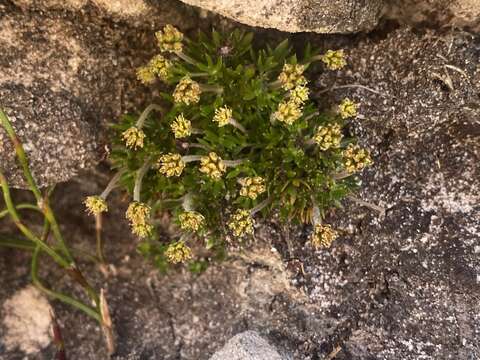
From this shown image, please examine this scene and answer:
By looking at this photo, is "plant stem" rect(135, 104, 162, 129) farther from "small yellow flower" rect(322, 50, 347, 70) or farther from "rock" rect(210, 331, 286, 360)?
"rock" rect(210, 331, 286, 360)

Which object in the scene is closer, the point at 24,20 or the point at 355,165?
the point at 355,165

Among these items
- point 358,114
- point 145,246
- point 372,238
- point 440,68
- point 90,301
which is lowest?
point 90,301

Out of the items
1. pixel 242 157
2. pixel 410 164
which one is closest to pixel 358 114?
pixel 410 164

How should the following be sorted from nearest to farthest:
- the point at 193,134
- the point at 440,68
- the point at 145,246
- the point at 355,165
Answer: the point at 355,165, the point at 440,68, the point at 193,134, the point at 145,246

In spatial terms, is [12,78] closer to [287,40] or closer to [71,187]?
[71,187]

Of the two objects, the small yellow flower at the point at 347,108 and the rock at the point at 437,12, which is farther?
the rock at the point at 437,12

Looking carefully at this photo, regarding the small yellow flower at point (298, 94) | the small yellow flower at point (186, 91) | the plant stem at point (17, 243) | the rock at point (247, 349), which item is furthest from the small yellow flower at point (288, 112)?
the plant stem at point (17, 243)

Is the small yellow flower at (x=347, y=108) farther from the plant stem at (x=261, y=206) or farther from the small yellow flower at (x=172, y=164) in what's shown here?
the small yellow flower at (x=172, y=164)
